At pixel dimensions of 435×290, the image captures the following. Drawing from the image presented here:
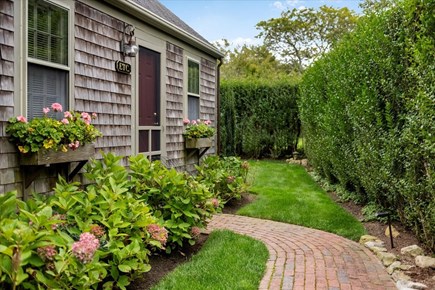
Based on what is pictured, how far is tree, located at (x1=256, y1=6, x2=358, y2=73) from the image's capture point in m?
24.8

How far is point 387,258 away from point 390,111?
180cm

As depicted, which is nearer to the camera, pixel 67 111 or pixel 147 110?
pixel 67 111

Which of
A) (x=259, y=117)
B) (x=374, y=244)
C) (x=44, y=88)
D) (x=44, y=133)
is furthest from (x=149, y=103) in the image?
(x=259, y=117)

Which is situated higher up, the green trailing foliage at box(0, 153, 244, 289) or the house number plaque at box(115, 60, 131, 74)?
the house number plaque at box(115, 60, 131, 74)

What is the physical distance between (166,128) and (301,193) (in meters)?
2.84

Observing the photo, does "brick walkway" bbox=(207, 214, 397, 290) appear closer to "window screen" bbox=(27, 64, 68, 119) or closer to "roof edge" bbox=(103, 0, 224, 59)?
"window screen" bbox=(27, 64, 68, 119)

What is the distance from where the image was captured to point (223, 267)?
353 cm

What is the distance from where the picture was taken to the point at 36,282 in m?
2.41

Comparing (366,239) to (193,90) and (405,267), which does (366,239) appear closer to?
(405,267)

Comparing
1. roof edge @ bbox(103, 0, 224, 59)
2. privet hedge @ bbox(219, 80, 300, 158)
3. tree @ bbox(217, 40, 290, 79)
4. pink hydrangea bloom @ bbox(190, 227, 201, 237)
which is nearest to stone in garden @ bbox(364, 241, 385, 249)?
pink hydrangea bloom @ bbox(190, 227, 201, 237)

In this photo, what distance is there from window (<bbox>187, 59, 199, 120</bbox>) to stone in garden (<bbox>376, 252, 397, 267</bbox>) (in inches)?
182

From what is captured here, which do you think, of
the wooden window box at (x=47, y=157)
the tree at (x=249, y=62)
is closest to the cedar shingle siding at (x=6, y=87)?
the wooden window box at (x=47, y=157)

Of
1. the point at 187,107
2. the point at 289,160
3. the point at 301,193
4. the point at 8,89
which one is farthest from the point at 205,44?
the point at 289,160

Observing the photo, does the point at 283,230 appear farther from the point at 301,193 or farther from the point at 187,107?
the point at 187,107
